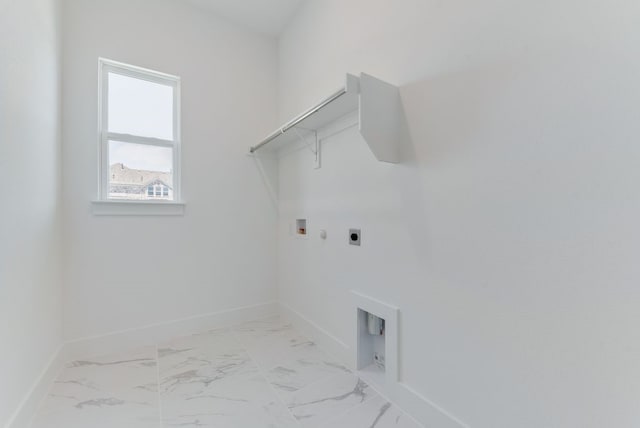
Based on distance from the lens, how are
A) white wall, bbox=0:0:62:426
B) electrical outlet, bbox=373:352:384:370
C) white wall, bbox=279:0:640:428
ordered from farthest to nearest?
electrical outlet, bbox=373:352:384:370
white wall, bbox=0:0:62:426
white wall, bbox=279:0:640:428

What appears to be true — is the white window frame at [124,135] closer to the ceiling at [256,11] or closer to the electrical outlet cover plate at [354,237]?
the ceiling at [256,11]

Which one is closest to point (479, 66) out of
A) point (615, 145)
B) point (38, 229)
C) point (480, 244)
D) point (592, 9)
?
point (592, 9)

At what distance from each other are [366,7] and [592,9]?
1.26 metres

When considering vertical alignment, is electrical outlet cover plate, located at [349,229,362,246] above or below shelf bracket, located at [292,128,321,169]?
below

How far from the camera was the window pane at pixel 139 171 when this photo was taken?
224 centimetres

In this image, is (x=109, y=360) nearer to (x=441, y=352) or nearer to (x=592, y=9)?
(x=441, y=352)

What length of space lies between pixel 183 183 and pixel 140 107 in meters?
0.73

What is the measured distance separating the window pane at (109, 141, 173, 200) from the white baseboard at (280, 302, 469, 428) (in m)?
1.80

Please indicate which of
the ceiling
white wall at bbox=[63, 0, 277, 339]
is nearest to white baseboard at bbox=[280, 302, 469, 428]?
white wall at bbox=[63, 0, 277, 339]

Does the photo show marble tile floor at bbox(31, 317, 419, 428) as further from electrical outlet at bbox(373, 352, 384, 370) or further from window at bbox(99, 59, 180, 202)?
window at bbox(99, 59, 180, 202)

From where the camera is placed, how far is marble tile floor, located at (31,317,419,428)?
1411mm

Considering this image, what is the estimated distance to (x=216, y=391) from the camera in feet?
5.39

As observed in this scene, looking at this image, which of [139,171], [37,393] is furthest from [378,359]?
[139,171]

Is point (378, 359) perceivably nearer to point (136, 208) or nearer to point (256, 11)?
point (136, 208)
